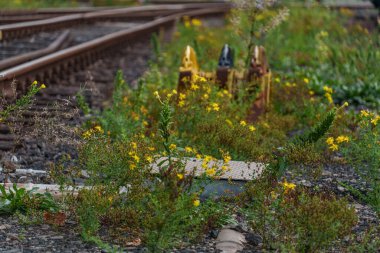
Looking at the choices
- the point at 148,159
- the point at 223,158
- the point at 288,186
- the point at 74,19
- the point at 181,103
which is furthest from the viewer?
the point at 74,19

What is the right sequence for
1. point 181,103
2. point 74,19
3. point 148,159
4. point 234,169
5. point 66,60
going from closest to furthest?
point 148,159, point 234,169, point 181,103, point 66,60, point 74,19

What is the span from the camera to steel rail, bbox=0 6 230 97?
8914mm

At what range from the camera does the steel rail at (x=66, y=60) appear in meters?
8.91

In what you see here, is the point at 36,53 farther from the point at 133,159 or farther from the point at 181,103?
the point at 133,159

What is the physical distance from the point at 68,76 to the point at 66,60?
209 millimetres

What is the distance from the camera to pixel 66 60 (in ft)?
36.0

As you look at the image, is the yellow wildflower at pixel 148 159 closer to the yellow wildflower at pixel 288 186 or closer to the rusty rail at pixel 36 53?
the yellow wildflower at pixel 288 186

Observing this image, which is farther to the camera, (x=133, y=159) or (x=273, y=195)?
(x=133, y=159)

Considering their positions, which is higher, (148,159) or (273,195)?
(148,159)

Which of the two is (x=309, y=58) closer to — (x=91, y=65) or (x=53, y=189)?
(x=91, y=65)

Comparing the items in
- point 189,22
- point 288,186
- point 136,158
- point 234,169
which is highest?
point 136,158

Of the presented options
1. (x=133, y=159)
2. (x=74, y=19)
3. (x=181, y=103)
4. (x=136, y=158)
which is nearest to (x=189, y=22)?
(x=74, y=19)

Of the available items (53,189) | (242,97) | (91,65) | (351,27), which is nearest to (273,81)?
(242,97)

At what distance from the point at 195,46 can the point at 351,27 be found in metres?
6.59
